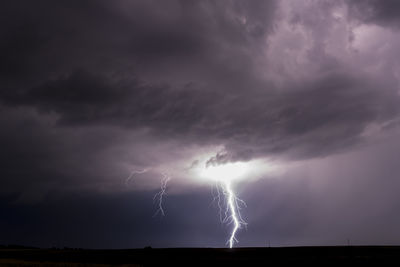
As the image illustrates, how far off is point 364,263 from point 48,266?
34.5m

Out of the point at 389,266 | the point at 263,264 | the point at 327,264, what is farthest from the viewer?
the point at 263,264

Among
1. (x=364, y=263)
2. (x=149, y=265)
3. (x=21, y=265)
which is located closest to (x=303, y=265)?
(x=364, y=263)

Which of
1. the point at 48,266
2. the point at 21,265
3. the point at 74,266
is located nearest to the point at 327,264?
the point at 74,266

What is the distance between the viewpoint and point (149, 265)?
4572 centimetres

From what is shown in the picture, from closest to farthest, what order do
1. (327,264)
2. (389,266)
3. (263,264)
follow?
1. (389,266)
2. (327,264)
3. (263,264)

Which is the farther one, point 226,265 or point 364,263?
point 226,265

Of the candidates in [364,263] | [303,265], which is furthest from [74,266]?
[364,263]

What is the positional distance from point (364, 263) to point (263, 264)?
1051 centimetres

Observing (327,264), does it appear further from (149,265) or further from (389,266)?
(149,265)

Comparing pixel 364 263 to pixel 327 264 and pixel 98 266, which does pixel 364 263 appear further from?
pixel 98 266

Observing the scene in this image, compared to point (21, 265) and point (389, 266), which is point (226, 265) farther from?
point (21, 265)

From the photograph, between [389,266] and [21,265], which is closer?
[389,266]

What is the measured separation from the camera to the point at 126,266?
143ft

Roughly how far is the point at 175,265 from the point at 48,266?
14364mm
